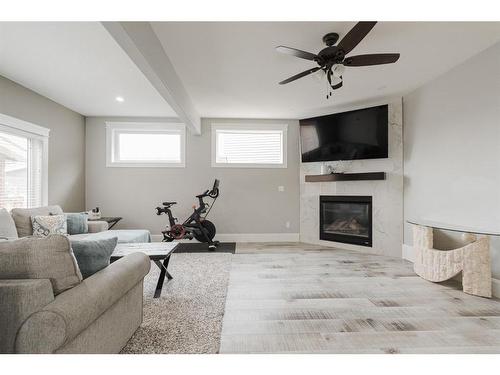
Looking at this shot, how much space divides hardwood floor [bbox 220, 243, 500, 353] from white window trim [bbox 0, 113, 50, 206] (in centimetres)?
345

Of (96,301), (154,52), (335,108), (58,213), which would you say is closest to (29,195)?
(58,213)

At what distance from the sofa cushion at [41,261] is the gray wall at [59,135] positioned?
3142 millimetres

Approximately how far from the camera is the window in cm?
487

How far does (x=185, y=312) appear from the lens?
213 centimetres

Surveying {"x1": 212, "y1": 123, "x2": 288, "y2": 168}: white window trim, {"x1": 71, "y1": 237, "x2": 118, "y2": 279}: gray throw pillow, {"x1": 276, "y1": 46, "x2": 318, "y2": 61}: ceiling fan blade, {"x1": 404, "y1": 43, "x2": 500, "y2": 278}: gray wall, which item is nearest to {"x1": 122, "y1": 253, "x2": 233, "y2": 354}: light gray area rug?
{"x1": 71, "y1": 237, "x2": 118, "y2": 279}: gray throw pillow

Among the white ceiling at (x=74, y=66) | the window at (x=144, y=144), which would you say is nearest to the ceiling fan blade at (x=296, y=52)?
the white ceiling at (x=74, y=66)

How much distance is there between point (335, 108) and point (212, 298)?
12.5ft

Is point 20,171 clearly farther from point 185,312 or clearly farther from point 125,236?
point 185,312

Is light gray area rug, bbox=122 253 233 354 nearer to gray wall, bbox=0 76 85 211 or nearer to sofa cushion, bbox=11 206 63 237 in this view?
sofa cushion, bbox=11 206 63 237

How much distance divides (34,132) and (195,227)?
2.92 meters

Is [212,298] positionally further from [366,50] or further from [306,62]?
[366,50]

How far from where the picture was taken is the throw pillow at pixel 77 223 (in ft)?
11.6

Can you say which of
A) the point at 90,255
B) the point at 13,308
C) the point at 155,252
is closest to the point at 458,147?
the point at 155,252

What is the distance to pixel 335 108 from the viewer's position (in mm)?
4375
